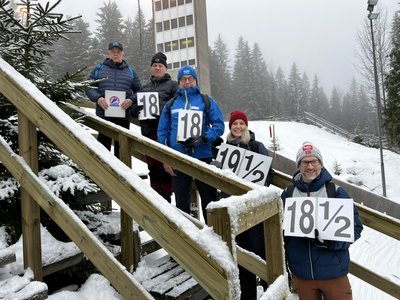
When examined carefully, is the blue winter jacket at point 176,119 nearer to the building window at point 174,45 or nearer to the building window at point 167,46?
the building window at point 174,45

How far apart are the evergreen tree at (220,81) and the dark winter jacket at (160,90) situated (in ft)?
170

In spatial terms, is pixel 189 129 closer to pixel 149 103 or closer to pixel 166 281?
pixel 149 103

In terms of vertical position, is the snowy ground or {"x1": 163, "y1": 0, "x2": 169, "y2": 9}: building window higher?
{"x1": 163, "y1": 0, "x2": 169, "y2": 9}: building window

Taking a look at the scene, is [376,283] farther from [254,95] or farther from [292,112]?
[292,112]

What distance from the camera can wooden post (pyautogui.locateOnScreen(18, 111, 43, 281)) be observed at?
2527 mm

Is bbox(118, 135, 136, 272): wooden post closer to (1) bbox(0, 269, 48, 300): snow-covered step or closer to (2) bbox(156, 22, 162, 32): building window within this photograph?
(1) bbox(0, 269, 48, 300): snow-covered step

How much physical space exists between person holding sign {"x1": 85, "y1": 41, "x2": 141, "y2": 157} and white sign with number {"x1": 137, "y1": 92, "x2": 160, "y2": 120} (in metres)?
0.19

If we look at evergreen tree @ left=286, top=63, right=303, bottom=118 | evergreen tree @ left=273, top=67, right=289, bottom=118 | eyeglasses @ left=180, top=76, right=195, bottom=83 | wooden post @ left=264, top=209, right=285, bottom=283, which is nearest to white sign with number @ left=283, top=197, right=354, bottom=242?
wooden post @ left=264, top=209, right=285, bottom=283

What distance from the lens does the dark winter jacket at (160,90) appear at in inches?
186

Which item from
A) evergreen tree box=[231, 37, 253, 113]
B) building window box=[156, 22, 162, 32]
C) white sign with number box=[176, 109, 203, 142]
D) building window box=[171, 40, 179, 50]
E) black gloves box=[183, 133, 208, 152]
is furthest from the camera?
evergreen tree box=[231, 37, 253, 113]

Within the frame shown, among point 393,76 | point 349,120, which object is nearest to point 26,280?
point 393,76

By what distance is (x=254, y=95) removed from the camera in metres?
61.1

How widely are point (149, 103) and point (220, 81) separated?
193ft

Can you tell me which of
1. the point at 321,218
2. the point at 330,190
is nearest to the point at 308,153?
the point at 330,190
